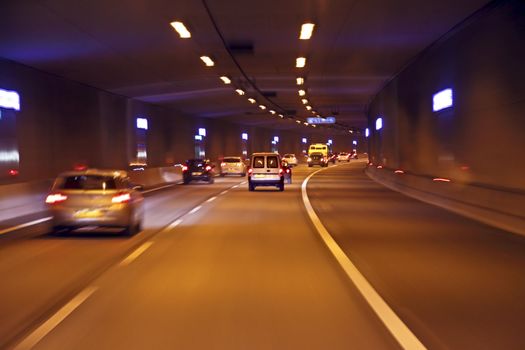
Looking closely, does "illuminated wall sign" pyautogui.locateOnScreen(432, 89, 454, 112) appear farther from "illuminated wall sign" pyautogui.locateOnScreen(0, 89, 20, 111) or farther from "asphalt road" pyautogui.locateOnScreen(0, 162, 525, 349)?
"illuminated wall sign" pyautogui.locateOnScreen(0, 89, 20, 111)

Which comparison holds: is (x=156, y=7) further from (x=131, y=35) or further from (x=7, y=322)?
(x=7, y=322)

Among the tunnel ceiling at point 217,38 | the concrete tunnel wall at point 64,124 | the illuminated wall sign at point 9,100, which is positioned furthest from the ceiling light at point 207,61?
the illuminated wall sign at point 9,100

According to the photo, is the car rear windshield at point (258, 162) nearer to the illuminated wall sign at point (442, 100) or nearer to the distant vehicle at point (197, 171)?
the distant vehicle at point (197, 171)

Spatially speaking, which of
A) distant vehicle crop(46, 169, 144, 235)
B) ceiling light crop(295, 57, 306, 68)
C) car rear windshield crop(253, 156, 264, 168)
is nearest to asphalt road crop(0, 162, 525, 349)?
distant vehicle crop(46, 169, 144, 235)

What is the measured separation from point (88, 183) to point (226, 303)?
321 inches

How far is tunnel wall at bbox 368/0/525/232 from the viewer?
16.9m

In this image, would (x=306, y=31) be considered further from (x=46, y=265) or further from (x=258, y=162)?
(x=258, y=162)

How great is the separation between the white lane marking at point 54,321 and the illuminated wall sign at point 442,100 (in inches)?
667

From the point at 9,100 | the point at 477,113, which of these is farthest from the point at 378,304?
the point at 9,100

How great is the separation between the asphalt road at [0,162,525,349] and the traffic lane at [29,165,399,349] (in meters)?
0.02

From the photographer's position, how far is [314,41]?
2331 centimetres

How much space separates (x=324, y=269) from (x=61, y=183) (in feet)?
23.5

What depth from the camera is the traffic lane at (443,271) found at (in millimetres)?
7098

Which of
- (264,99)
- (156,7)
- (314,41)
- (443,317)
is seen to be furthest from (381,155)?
(443,317)
